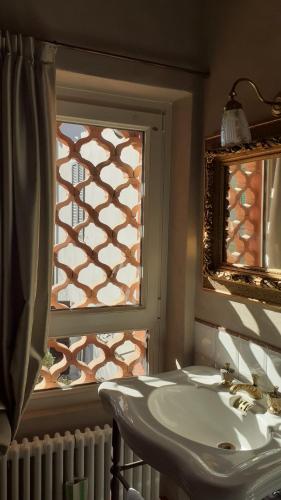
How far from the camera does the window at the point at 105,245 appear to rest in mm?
1896

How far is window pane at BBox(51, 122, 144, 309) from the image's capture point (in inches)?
74.5

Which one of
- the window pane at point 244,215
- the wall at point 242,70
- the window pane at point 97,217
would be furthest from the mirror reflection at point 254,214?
the window pane at point 97,217

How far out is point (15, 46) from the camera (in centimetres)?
153

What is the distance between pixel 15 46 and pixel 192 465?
1440 millimetres

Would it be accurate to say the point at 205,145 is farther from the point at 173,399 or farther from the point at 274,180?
the point at 173,399

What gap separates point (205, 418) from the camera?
1.51m

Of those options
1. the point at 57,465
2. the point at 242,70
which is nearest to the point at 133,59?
the point at 242,70

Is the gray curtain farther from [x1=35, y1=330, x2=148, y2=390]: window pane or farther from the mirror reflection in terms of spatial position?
the mirror reflection

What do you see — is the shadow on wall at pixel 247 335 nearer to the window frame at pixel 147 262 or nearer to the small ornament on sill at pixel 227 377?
the small ornament on sill at pixel 227 377

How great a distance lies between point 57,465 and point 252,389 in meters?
0.84

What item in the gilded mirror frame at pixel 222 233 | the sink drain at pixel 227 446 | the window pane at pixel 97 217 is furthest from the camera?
the window pane at pixel 97 217

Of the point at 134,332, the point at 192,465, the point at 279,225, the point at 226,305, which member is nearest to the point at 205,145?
the point at 279,225

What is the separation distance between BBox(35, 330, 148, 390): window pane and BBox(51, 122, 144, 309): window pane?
0.16 meters

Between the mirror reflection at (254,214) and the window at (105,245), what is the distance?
0.44 m
